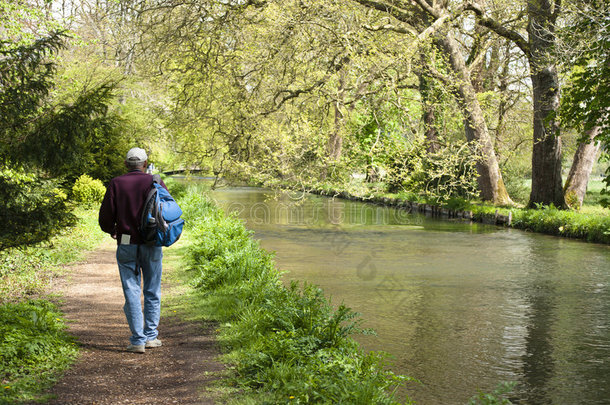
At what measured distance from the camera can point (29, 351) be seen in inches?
249

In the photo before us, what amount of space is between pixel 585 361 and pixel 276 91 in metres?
15.2

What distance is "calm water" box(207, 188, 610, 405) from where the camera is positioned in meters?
7.82

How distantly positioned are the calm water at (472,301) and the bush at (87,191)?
22.1 ft

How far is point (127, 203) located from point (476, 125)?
19401 millimetres

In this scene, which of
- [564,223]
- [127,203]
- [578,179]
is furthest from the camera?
[578,179]

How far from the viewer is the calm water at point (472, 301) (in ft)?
25.7

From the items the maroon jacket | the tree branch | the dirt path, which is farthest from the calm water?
the tree branch

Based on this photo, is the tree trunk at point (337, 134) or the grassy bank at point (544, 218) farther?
the grassy bank at point (544, 218)

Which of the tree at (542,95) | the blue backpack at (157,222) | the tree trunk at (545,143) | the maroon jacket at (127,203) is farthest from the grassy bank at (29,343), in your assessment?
the tree trunk at (545,143)

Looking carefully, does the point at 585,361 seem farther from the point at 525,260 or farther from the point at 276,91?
the point at 276,91

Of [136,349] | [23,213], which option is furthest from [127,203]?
[23,213]

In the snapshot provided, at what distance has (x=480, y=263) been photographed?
53.8 ft

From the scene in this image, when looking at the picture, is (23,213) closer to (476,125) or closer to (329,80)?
(329,80)

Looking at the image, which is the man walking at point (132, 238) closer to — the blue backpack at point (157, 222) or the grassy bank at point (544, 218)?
the blue backpack at point (157, 222)
